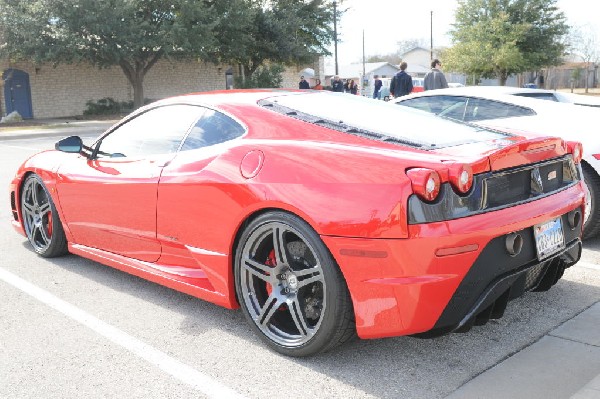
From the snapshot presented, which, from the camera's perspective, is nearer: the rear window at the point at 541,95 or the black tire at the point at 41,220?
the black tire at the point at 41,220

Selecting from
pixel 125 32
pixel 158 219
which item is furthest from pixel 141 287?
pixel 125 32

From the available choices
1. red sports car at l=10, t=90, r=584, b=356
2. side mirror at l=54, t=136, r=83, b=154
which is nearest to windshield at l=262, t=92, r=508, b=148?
red sports car at l=10, t=90, r=584, b=356

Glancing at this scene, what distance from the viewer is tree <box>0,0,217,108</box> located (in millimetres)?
27766

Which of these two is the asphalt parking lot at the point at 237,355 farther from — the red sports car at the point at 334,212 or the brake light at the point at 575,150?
the brake light at the point at 575,150

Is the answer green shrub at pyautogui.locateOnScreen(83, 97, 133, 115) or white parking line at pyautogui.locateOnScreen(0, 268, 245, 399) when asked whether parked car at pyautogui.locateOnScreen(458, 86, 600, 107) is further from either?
green shrub at pyautogui.locateOnScreen(83, 97, 133, 115)

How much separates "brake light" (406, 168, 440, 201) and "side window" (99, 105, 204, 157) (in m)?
1.68

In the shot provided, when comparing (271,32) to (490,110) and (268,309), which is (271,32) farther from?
(268,309)

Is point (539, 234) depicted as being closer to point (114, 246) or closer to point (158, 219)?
point (158, 219)

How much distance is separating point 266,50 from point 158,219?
3442cm

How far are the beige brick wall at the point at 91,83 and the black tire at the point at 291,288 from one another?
32198mm

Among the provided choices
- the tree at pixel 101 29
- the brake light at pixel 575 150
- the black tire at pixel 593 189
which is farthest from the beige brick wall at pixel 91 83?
the brake light at pixel 575 150

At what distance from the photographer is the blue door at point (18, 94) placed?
3159 centimetres

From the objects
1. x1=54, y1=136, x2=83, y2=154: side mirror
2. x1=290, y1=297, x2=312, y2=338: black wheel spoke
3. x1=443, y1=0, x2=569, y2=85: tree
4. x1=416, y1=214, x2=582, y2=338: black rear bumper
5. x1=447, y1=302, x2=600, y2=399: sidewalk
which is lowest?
x1=447, y1=302, x2=600, y2=399: sidewalk

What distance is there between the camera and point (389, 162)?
2.85 m
